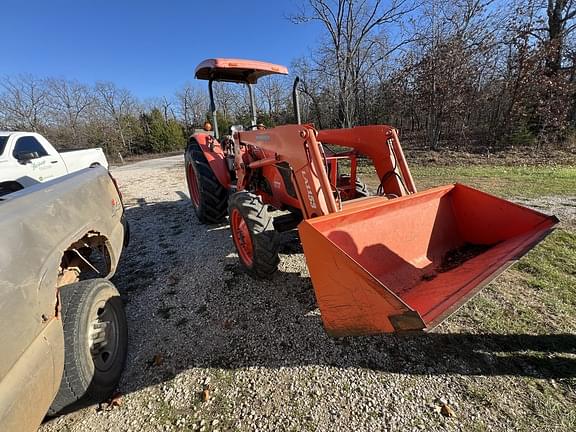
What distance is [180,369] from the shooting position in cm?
223

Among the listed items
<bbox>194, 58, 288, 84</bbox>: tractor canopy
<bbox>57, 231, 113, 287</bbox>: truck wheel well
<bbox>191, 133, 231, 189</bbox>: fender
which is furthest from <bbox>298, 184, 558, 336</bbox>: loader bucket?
<bbox>194, 58, 288, 84</bbox>: tractor canopy

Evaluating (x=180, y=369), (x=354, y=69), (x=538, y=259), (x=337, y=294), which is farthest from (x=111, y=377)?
(x=354, y=69)

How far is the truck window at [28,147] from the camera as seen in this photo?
538 centimetres

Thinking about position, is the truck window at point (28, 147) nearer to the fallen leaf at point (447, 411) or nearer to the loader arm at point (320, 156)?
the loader arm at point (320, 156)

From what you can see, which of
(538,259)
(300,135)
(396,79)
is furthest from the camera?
(396,79)

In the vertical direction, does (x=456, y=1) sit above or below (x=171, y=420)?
above

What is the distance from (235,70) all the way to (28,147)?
4.45m

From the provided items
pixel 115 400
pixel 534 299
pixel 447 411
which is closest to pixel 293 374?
pixel 447 411

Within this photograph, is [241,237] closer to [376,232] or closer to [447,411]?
[376,232]

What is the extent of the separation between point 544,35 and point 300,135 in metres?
17.1

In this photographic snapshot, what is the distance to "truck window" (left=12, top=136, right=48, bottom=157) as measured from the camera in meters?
5.38

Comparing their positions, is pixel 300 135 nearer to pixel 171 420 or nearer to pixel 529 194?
pixel 171 420

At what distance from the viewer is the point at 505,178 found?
7969 mm

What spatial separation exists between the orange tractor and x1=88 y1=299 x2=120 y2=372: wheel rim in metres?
1.31
